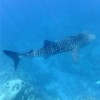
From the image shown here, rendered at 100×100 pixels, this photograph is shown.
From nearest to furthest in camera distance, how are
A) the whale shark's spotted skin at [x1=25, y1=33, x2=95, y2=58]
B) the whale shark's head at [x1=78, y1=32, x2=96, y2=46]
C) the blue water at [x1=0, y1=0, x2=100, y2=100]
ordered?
1. the whale shark's spotted skin at [x1=25, y1=33, x2=95, y2=58]
2. the whale shark's head at [x1=78, y1=32, x2=96, y2=46]
3. the blue water at [x1=0, y1=0, x2=100, y2=100]

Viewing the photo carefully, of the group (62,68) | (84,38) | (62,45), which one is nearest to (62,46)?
(62,45)

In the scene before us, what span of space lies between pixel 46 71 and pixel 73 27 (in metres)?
7.39

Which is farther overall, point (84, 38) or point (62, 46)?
point (84, 38)

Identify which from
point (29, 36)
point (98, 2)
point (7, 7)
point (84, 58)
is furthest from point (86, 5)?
point (7, 7)

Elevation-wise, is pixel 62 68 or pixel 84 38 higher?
pixel 62 68

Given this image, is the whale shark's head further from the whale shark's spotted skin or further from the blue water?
the blue water

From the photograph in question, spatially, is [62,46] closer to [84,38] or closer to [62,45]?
[62,45]

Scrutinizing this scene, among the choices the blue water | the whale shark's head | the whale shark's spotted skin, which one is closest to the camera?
the whale shark's spotted skin

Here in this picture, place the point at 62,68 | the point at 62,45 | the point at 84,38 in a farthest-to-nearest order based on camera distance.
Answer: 1. the point at 62,68
2. the point at 84,38
3. the point at 62,45

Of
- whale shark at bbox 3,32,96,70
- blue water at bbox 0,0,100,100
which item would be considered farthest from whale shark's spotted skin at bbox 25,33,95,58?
blue water at bbox 0,0,100,100

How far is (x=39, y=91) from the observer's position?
685 inches

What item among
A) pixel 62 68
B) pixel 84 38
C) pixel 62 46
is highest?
pixel 62 68

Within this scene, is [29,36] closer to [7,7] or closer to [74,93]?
[74,93]

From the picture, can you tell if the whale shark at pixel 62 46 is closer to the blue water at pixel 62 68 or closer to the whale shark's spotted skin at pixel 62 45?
the whale shark's spotted skin at pixel 62 45
